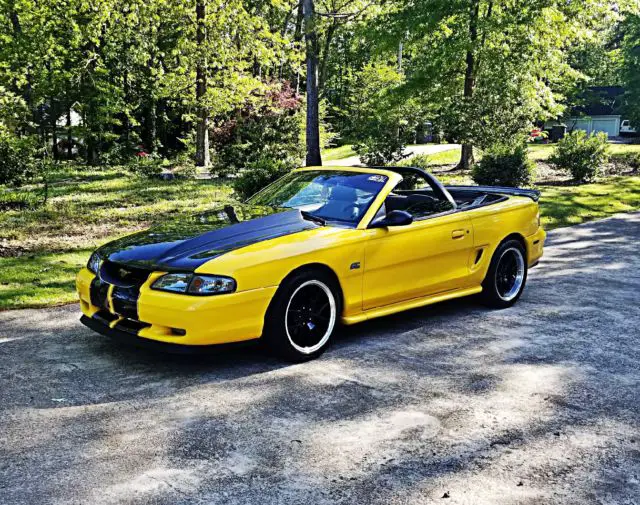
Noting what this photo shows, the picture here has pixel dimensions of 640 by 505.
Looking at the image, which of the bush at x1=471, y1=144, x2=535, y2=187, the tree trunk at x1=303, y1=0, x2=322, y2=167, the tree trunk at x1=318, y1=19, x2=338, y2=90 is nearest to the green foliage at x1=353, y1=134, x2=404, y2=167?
the tree trunk at x1=303, y1=0, x2=322, y2=167

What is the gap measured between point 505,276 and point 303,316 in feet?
8.70

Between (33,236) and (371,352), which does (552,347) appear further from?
(33,236)

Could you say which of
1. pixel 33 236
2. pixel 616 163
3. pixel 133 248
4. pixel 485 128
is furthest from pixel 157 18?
pixel 133 248

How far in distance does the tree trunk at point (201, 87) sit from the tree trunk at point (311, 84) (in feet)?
17.7

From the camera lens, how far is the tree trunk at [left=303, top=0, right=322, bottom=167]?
54.8 ft

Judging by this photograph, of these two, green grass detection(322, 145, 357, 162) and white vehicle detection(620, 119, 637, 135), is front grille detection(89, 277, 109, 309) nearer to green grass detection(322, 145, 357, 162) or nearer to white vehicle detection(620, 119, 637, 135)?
green grass detection(322, 145, 357, 162)

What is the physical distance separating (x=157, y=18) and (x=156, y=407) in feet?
67.8

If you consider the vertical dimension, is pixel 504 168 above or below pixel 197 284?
→ above

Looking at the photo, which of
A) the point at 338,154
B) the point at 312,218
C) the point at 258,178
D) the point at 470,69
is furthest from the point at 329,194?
the point at 338,154

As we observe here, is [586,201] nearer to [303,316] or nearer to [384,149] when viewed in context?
[384,149]

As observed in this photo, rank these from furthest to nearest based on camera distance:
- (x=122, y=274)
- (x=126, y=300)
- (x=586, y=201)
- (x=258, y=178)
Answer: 1. (x=586, y=201)
2. (x=258, y=178)
3. (x=122, y=274)
4. (x=126, y=300)

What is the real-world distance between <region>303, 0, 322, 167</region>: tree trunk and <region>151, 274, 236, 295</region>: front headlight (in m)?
12.8

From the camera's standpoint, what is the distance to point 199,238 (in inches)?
195

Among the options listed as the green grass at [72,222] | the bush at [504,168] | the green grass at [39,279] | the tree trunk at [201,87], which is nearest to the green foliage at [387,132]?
the bush at [504,168]
